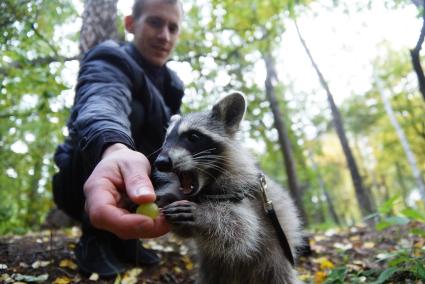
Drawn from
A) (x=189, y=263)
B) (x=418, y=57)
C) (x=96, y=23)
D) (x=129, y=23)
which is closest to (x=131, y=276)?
(x=189, y=263)

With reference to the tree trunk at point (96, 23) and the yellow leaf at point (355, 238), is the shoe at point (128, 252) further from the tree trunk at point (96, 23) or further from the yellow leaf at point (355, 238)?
the yellow leaf at point (355, 238)

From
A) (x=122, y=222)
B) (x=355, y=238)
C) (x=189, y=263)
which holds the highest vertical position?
(x=122, y=222)

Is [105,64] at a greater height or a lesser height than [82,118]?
greater

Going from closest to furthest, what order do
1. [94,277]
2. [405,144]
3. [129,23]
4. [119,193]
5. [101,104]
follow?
[119,193] → [101,104] → [94,277] → [129,23] → [405,144]

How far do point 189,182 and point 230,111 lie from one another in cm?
91

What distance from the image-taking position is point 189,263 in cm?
423

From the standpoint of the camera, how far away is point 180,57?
568 centimetres

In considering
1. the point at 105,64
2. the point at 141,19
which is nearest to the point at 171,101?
the point at 141,19

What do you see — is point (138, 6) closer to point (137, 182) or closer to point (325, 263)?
point (137, 182)

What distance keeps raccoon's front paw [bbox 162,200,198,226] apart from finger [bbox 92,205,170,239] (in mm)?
314

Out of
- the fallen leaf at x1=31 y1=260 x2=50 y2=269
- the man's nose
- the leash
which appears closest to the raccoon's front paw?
the leash

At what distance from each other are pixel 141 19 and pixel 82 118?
2.01 meters

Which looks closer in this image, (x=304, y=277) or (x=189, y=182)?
(x=189, y=182)

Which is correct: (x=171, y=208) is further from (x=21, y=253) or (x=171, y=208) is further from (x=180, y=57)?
(x=180, y=57)
